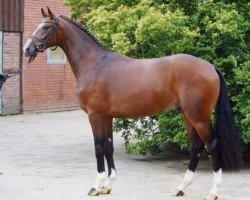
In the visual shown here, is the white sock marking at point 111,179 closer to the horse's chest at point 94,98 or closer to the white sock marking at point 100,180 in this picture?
the white sock marking at point 100,180

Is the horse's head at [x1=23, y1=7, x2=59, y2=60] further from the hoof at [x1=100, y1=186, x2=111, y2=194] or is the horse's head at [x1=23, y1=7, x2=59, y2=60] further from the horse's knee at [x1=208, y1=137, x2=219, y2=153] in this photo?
the horse's knee at [x1=208, y1=137, x2=219, y2=153]

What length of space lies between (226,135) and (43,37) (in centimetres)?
272

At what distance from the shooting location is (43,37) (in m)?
7.91

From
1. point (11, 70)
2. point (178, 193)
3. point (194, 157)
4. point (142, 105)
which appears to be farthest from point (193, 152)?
point (11, 70)

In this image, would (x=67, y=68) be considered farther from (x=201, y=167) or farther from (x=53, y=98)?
(x=201, y=167)

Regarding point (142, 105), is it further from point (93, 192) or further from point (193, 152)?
point (93, 192)

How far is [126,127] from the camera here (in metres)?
10.6

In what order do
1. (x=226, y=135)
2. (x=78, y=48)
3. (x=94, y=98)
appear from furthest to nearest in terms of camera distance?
(x=78, y=48)
(x=94, y=98)
(x=226, y=135)

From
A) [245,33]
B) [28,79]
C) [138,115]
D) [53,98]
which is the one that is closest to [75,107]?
[53,98]

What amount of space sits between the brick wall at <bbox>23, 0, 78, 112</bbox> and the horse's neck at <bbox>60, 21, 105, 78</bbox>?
11781 millimetres

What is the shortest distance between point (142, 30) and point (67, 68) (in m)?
12.7

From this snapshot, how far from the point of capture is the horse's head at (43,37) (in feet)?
25.8

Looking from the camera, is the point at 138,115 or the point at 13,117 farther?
the point at 13,117

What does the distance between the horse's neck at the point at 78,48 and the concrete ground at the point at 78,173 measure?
1.65m
